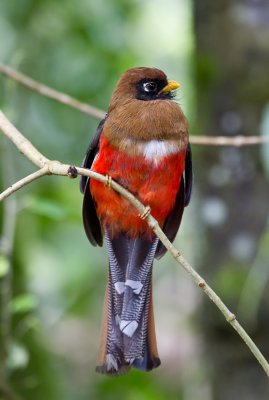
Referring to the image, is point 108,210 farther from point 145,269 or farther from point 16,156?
point 16,156

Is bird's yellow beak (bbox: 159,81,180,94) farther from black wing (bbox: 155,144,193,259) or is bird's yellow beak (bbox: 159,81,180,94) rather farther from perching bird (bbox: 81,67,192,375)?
black wing (bbox: 155,144,193,259)

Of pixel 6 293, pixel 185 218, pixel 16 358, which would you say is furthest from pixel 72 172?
pixel 185 218

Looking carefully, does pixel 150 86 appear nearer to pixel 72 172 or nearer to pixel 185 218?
pixel 72 172

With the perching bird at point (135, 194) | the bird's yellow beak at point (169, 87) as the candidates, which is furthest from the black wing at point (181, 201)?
the bird's yellow beak at point (169, 87)

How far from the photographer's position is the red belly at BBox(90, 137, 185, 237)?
131 inches

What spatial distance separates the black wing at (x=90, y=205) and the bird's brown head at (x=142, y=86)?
128 mm

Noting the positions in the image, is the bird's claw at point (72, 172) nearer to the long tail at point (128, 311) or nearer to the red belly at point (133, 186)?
the red belly at point (133, 186)

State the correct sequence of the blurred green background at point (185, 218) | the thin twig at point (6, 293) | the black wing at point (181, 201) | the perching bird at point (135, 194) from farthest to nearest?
the blurred green background at point (185, 218), the thin twig at point (6, 293), the black wing at point (181, 201), the perching bird at point (135, 194)

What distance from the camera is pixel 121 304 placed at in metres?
3.48

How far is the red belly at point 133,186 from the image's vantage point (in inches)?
131

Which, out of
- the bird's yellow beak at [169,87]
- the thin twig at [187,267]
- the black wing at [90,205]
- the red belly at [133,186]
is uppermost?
the bird's yellow beak at [169,87]

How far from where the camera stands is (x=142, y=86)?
139 inches

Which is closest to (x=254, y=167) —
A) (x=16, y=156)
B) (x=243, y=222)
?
(x=243, y=222)

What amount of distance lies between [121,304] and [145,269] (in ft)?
0.56
